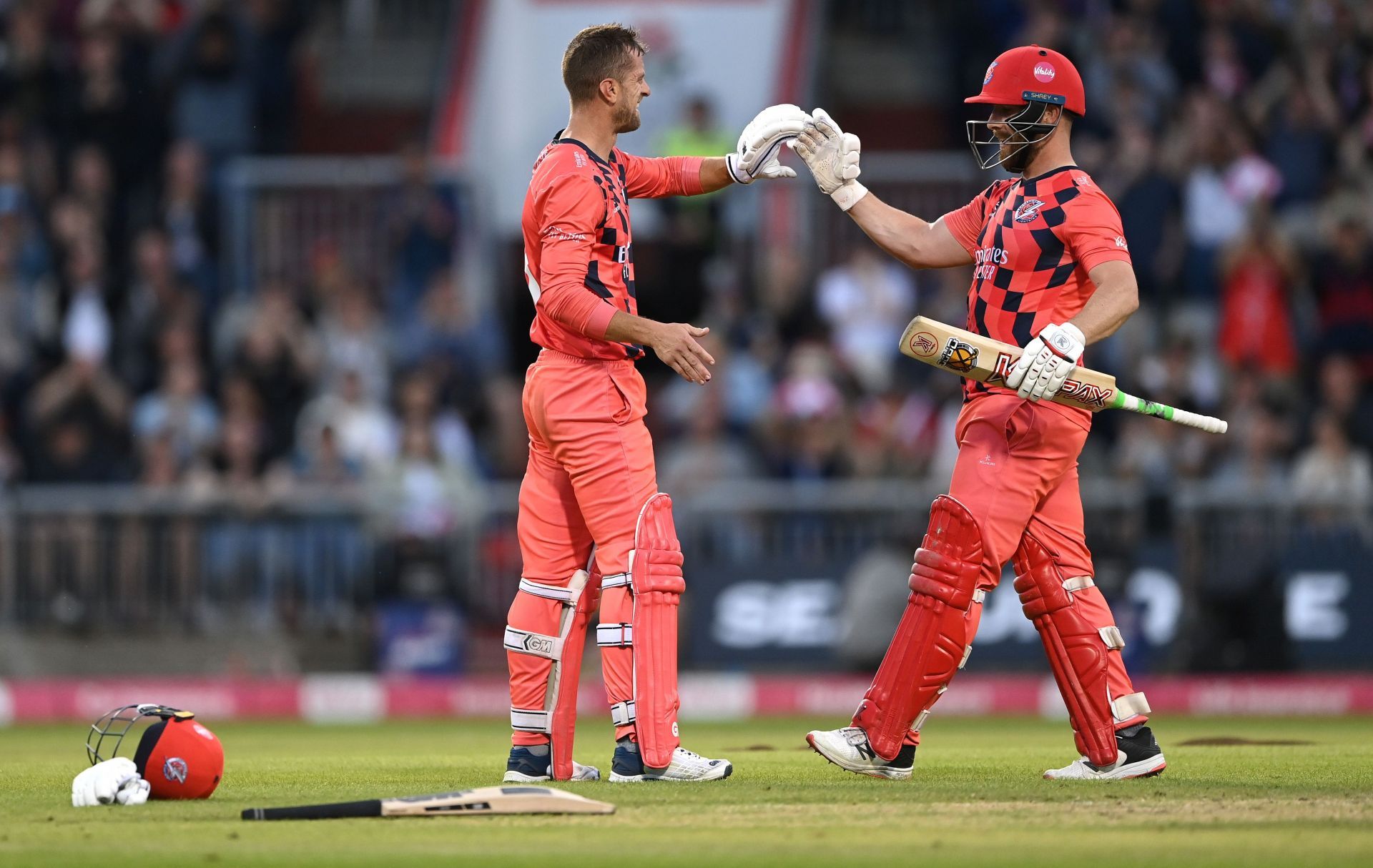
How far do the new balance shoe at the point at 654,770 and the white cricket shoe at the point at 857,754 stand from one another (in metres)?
0.38

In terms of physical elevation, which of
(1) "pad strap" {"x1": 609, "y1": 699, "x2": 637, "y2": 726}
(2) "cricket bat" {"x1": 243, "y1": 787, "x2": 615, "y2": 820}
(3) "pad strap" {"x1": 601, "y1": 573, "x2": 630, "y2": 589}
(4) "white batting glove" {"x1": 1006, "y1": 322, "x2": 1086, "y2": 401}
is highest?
(4) "white batting glove" {"x1": 1006, "y1": 322, "x2": 1086, "y2": 401}

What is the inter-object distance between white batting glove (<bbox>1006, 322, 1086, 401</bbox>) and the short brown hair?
180 cm

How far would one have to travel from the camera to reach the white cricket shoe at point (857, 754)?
25.8 ft

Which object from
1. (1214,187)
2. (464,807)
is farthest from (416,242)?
(464,807)

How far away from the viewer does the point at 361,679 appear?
15227mm

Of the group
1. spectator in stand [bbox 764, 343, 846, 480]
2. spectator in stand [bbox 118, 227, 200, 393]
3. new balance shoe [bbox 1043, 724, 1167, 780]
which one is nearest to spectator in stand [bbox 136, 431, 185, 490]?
spectator in stand [bbox 118, 227, 200, 393]

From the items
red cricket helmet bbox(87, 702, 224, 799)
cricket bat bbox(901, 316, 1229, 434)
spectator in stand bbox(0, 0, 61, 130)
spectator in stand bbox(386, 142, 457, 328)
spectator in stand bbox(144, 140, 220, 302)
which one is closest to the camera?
red cricket helmet bbox(87, 702, 224, 799)

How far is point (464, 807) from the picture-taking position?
6773 mm

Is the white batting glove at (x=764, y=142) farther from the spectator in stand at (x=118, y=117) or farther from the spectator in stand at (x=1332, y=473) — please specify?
the spectator in stand at (x=118, y=117)

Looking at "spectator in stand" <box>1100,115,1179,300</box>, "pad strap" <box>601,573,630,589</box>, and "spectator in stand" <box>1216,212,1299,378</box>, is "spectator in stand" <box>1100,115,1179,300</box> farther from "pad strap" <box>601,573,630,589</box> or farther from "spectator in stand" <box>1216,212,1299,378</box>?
"pad strap" <box>601,573,630,589</box>

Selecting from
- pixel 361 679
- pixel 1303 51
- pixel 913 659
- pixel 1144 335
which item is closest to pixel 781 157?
pixel 1144 335

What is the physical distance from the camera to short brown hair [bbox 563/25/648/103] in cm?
793

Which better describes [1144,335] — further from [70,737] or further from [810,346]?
[70,737]

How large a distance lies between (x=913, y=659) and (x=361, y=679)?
8.11 m
